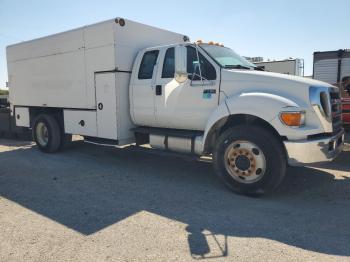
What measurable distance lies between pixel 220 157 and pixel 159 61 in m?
2.27

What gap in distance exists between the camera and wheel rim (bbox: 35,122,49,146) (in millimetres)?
8828

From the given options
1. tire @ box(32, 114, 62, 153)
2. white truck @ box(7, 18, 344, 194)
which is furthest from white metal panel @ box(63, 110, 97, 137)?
tire @ box(32, 114, 62, 153)

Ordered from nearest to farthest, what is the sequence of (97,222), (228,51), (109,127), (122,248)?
(122,248)
(97,222)
(228,51)
(109,127)

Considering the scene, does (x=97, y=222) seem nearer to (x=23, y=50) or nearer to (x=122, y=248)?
(x=122, y=248)

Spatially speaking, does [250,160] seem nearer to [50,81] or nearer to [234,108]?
[234,108]

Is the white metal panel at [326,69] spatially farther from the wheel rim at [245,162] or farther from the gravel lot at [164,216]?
the wheel rim at [245,162]

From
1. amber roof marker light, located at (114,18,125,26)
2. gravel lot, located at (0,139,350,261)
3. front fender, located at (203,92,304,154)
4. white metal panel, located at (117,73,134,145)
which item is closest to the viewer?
gravel lot, located at (0,139,350,261)

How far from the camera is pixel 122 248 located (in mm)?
3629

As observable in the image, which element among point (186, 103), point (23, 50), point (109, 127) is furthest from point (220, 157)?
point (23, 50)

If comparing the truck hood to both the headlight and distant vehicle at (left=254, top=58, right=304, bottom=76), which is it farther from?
distant vehicle at (left=254, top=58, right=304, bottom=76)

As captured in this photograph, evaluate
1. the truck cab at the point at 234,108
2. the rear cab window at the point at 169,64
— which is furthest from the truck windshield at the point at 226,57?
the rear cab window at the point at 169,64

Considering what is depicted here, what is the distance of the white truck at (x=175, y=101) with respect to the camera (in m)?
4.90

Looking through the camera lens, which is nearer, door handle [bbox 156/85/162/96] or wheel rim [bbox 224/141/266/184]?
wheel rim [bbox 224/141/266/184]

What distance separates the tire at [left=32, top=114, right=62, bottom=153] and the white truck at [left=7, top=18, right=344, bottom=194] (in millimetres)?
26
